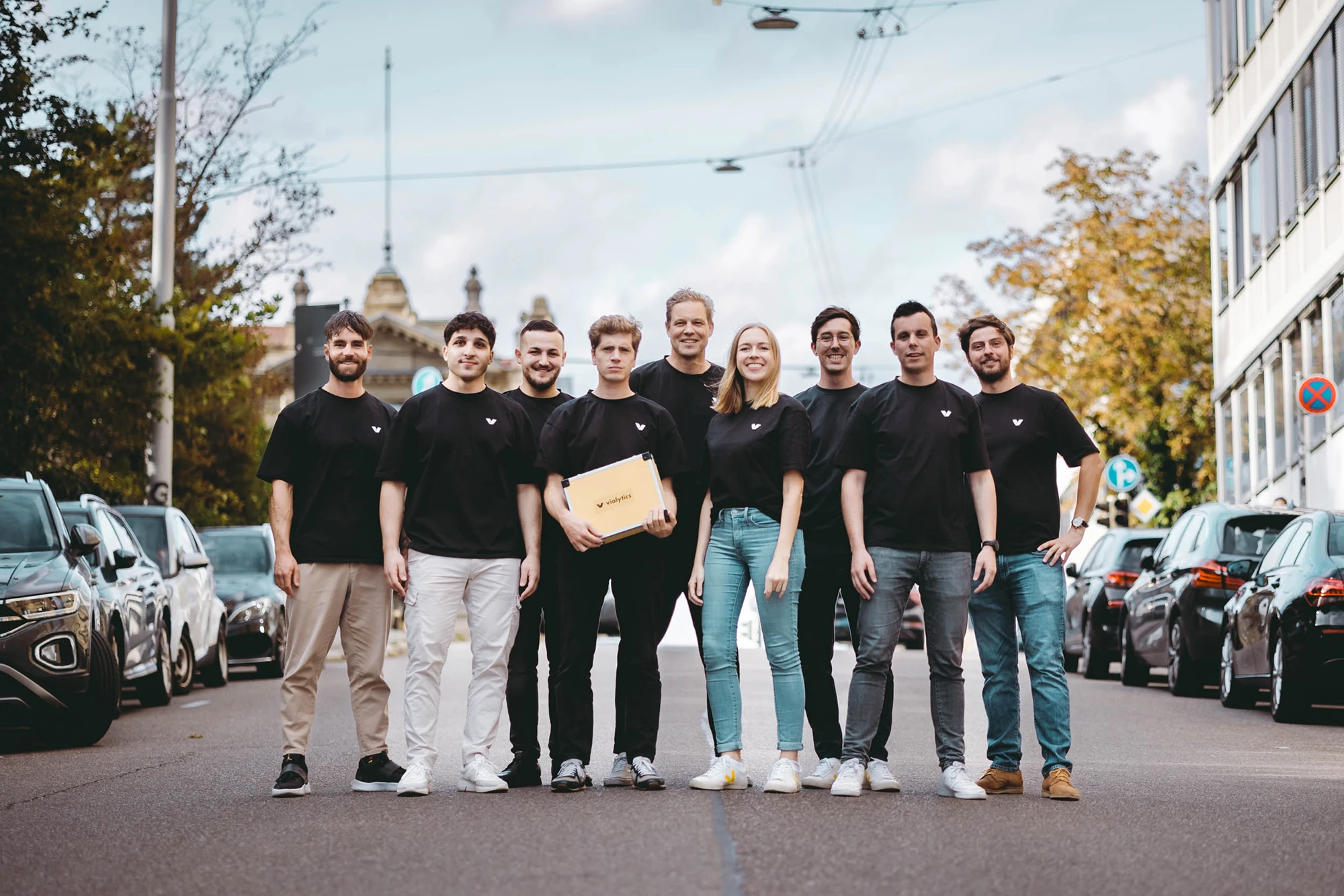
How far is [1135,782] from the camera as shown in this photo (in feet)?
33.0

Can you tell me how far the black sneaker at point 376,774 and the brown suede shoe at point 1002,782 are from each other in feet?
8.67

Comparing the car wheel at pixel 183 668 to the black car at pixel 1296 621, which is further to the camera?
the car wheel at pixel 183 668

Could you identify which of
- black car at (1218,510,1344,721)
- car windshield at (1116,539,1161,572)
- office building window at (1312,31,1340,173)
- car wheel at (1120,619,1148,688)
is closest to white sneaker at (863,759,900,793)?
black car at (1218,510,1344,721)

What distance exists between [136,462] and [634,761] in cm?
1777

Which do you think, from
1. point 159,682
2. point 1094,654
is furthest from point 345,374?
point 1094,654

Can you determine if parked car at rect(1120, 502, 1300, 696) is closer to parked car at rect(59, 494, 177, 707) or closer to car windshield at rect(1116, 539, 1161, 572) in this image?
car windshield at rect(1116, 539, 1161, 572)

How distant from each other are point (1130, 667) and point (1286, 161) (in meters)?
15.9

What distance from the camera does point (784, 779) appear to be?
8.84 meters

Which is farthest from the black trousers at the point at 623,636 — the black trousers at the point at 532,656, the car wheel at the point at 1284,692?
the car wheel at the point at 1284,692

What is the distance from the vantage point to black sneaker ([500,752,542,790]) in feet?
30.5

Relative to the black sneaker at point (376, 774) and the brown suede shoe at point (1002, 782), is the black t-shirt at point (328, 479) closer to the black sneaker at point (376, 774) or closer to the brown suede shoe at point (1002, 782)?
the black sneaker at point (376, 774)

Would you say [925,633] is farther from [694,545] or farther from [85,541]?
[85,541]

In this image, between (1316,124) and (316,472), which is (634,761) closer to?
(316,472)

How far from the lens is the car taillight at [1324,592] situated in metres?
13.9
